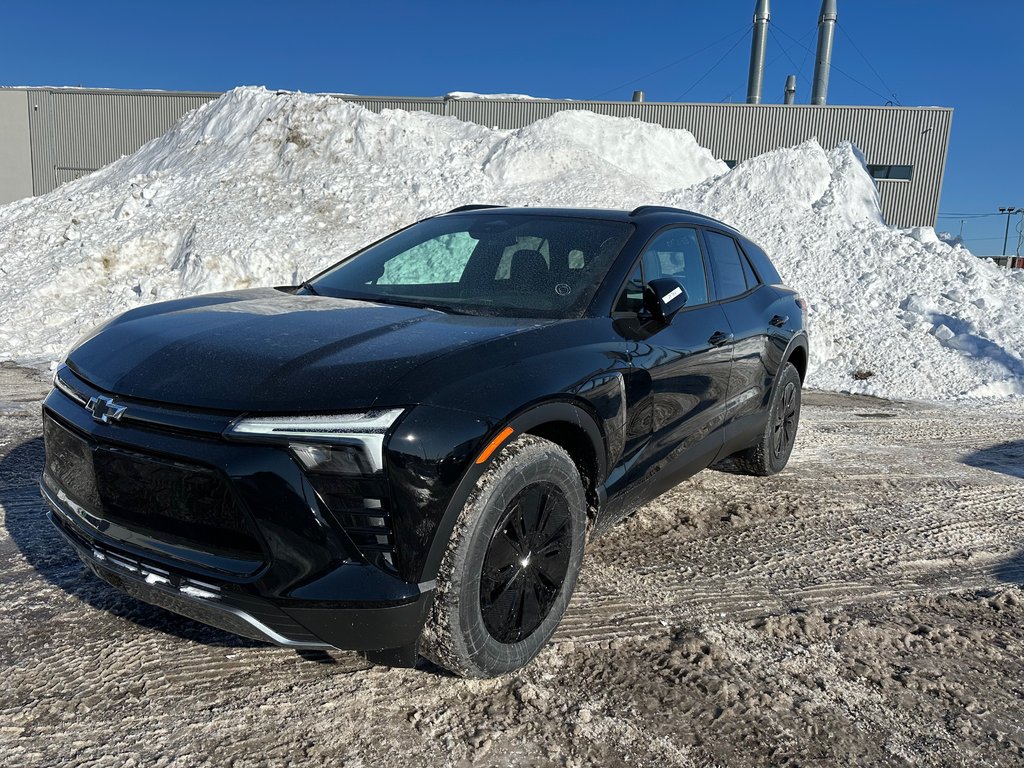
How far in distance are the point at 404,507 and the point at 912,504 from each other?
395cm

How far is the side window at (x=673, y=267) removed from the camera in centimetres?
339

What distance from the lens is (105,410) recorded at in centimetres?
239

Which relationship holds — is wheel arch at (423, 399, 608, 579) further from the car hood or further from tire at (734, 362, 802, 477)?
tire at (734, 362, 802, 477)

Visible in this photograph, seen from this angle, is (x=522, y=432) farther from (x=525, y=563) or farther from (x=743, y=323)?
(x=743, y=323)

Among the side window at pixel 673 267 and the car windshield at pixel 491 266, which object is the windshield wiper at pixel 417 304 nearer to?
the car windshield at pixel 491 266

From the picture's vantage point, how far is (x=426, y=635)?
235cm

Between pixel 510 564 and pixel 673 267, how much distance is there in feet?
6.24

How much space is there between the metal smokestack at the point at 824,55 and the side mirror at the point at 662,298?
32.7 m

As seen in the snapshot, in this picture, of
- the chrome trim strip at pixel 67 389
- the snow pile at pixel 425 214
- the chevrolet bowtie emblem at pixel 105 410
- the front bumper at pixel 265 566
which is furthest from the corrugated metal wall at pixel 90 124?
the front bumper at pixel 265 566

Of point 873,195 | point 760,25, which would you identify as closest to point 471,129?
point 873,195

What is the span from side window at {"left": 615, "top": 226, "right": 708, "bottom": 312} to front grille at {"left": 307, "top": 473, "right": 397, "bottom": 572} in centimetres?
152

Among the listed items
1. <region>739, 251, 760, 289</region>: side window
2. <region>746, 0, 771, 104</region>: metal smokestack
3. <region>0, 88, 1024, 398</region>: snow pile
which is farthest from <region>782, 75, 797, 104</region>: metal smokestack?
<region>739, 251, 760, 289</region>: side window

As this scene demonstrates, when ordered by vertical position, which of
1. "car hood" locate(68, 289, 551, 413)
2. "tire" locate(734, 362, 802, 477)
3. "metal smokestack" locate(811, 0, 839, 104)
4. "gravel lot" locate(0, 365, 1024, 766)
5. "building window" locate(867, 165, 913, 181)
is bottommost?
"gravel lot" locate(0, 365, 1024, 766)

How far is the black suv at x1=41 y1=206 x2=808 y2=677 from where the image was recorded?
215cm
